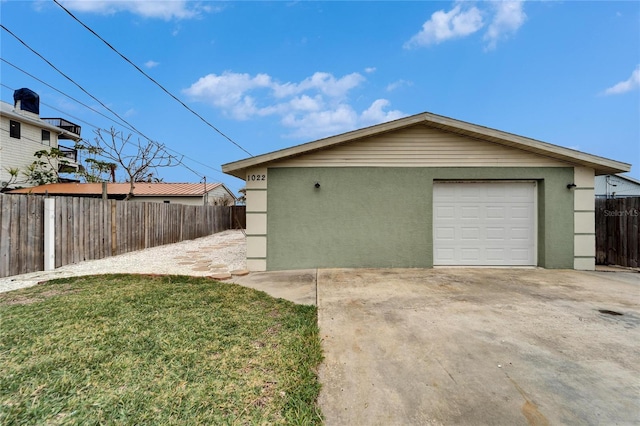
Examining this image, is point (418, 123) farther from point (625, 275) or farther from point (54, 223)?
point (54, 223)

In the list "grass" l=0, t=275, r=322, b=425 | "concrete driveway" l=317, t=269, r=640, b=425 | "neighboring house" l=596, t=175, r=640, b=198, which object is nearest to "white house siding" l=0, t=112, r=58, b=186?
"grass" l=0, t=275, r=322, b=425

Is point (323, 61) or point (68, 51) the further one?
point (323, 61)

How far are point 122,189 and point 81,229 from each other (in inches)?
582

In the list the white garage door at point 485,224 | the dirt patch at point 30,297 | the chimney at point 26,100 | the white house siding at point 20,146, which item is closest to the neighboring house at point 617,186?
the white garage door at point 485,224

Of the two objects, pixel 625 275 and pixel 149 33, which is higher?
pixel 149 33

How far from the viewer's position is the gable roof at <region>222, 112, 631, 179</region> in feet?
20.0

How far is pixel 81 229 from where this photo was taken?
23.7 feet

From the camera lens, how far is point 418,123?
20.9ft

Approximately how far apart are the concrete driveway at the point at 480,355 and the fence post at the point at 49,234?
21.6 ft

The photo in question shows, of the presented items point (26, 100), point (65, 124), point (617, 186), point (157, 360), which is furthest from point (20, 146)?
point (617, 186)

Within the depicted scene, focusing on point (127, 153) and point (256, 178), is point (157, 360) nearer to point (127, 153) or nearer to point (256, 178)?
point (256, 178)

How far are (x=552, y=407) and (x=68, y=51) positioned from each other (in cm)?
1285

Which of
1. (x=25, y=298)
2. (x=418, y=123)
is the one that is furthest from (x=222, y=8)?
(x=25, y=298)

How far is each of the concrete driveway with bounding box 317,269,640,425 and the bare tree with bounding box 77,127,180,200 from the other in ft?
62.0
